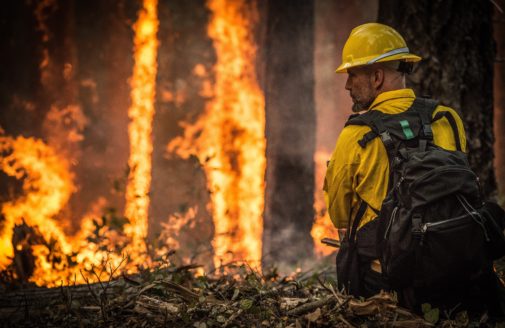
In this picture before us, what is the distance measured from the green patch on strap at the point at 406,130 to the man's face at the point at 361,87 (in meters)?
0.34

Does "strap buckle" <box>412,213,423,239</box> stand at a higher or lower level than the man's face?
lower

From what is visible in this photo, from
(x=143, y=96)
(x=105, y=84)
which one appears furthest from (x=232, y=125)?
(x=105, y=84)

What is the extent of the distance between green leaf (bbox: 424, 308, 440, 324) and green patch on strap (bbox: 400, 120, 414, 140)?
3.21ft

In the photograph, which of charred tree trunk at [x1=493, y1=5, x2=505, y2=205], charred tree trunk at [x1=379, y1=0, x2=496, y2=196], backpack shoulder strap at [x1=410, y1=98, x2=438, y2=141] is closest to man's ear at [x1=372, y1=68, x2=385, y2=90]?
backpack shoulder strap at [x1=410, y1=98, x2=438, y2=141]

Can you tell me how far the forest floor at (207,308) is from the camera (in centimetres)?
312

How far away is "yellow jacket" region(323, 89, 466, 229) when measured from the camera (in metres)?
3.20

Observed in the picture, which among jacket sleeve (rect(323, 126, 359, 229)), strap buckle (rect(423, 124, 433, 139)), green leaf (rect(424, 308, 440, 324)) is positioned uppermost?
strap buckle (rect(423, 124, 433, 139))

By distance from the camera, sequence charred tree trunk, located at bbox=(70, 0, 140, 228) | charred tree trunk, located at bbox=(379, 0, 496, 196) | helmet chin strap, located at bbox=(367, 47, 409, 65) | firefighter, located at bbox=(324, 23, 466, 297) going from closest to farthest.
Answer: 1. firefighter, located at bbox=(324, 23, 466, 297)
2. helmet chin strap, located at bbox=(367, 47, 409, 65)
3. charred tree trunk, located at bbox=(379, 0, 496, 196)
4. charred tree trunk, located at bbox=(70, 0, 140, 228)

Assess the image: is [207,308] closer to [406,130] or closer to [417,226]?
[417,226]

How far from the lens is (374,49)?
349 centimetres

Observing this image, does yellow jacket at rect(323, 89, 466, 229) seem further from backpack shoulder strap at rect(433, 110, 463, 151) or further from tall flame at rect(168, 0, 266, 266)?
tall flame at rect(168, 0, 266, 266)

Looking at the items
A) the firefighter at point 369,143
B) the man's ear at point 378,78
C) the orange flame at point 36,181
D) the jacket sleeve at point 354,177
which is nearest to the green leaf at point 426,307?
the firefighter at point 369,143

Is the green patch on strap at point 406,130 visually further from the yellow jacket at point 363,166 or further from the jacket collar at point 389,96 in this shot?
the jacket collar at point 389,96

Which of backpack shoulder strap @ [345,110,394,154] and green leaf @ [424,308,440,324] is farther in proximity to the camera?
backpack shoulder strap @ [345,110,394,154]
